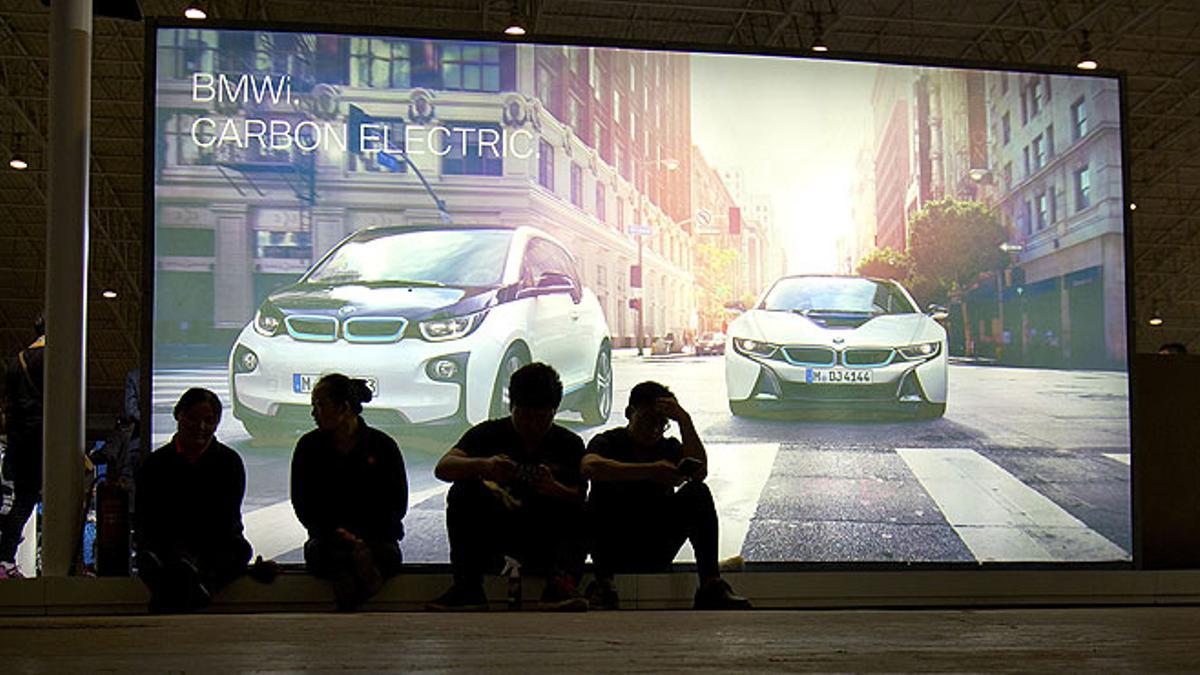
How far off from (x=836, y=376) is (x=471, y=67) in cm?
215

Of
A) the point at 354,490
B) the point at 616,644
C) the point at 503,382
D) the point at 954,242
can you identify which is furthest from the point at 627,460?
the point at 616,644

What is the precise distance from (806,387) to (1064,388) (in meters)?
1.27

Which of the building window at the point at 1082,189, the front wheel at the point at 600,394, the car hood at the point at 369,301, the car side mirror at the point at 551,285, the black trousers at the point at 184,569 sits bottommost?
the black trousers at the point at 184,569

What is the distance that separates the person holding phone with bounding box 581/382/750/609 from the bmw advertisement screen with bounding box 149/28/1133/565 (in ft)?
3.72

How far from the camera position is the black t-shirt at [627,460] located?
14.9 ft

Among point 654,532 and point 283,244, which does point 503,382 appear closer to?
point 283,244

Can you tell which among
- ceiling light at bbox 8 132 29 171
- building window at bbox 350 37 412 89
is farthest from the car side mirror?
ceiling light at bbox 8 132 29 171

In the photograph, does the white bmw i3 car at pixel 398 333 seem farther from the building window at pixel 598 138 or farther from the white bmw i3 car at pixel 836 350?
the white bmw i3 car at pixel 836 350

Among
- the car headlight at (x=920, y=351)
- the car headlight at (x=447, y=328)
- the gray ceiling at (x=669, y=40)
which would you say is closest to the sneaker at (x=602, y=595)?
the car headlight at (x=447, y=328)

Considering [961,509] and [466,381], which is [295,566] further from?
[961,509]

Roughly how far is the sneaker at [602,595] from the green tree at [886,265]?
8.32ft

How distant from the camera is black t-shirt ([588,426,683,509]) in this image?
4.55 m

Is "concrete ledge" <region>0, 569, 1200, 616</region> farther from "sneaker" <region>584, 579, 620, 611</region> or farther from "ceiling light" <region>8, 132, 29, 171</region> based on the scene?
"ceiling light" <region>8, 132, 29, 171</region>

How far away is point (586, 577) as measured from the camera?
4668 millimetres
